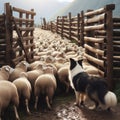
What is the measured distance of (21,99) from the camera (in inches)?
313

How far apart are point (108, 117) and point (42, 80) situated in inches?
70.7

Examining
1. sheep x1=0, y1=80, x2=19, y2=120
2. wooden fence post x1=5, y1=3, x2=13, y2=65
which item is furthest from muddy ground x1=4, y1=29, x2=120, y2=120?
wooden fence post x1=5, y1=3, x2=13, y2=65

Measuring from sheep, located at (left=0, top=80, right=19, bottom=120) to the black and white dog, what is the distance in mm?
1663

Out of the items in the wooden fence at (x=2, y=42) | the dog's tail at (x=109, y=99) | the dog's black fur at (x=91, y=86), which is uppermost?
the wooden fence at (x=2, y=42)

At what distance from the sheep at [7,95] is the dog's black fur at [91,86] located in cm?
165

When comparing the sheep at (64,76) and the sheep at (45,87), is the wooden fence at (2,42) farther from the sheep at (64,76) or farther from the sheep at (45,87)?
the sheep at (45,87)

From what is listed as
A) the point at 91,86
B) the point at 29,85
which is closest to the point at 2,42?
the point at 29,85

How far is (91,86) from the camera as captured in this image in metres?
7.46

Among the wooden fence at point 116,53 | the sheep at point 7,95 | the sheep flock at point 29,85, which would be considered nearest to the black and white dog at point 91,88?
the sheep flock at point 29,85

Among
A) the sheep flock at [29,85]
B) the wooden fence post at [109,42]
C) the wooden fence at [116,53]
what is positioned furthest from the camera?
the wooden fence at [116,53]

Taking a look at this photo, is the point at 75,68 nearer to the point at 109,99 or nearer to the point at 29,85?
the point at 29,85

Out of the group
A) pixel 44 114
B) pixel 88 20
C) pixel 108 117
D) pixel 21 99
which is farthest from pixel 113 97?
pixel 88 20

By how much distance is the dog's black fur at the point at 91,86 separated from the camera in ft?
24.0

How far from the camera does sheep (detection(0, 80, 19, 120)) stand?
672cm
